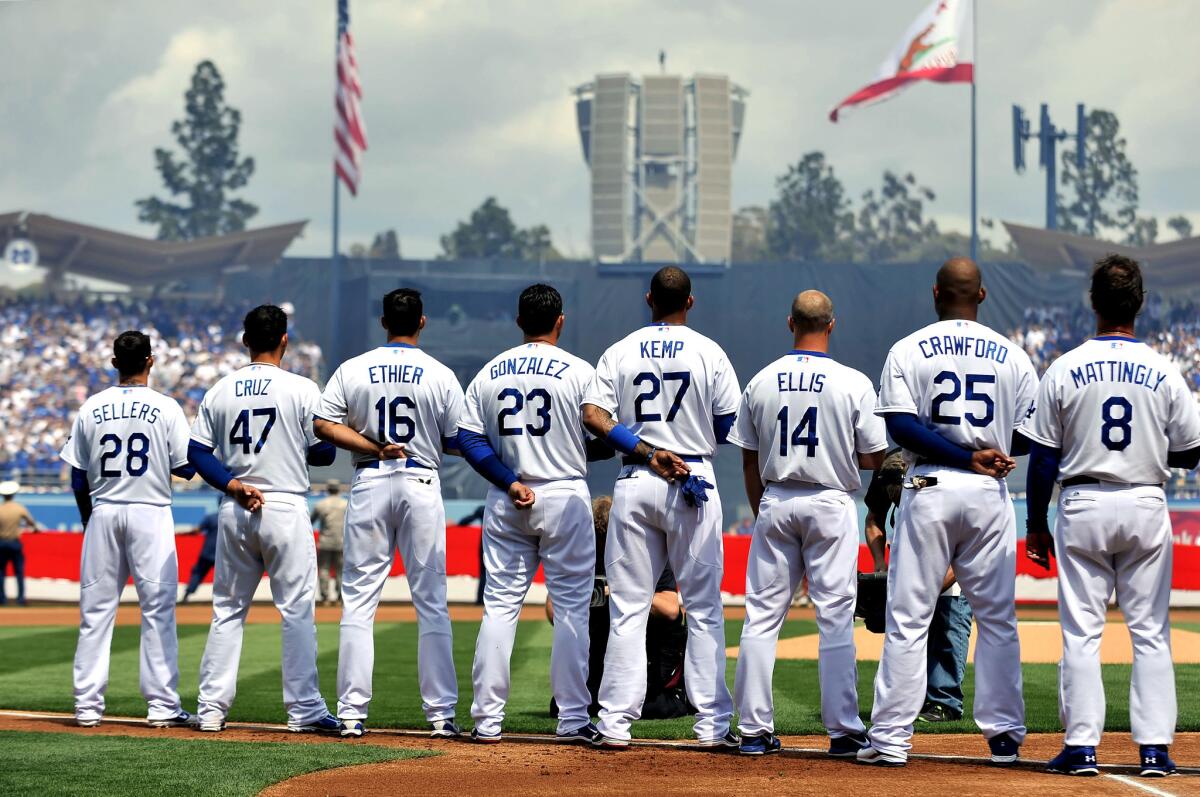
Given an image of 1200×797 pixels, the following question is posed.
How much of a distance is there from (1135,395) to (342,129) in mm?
34849

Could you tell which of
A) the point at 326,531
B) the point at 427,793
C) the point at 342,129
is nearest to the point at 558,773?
the point at 427,793

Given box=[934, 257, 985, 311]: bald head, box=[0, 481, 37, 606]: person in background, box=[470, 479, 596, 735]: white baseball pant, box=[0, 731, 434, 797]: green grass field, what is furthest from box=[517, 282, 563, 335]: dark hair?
box=[0, 481, 37, 606]: person in background

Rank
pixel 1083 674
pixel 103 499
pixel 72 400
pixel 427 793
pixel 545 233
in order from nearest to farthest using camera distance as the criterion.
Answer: pixel 427 793, pixel 1083 674, pixel 103 499, pixel 72 400, pixel 545 233

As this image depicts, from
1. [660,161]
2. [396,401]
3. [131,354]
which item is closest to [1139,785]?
[396,401]

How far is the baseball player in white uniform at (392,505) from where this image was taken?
795cm

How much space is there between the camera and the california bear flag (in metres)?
32.3

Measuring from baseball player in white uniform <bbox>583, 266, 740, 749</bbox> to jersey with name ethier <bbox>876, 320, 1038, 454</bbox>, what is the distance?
0.95 metres

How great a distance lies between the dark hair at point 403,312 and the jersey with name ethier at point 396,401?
115 mm

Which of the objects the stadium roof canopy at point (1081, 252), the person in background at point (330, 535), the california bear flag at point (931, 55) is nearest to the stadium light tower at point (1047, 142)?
the stadium roof canopy at point (1081, 252)

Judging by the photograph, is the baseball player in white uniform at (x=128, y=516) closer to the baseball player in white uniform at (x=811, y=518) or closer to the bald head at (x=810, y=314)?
the baseball player in white uniform at (x=811, y=518)

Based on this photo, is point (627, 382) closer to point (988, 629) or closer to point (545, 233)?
point (988, 629)

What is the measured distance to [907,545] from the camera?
22.5 ft

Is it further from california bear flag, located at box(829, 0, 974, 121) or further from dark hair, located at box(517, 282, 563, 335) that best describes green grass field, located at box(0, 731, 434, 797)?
california bear flag, located at box(829, 0, 974, 121)

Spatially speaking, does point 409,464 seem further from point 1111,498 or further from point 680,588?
point 1111,498
